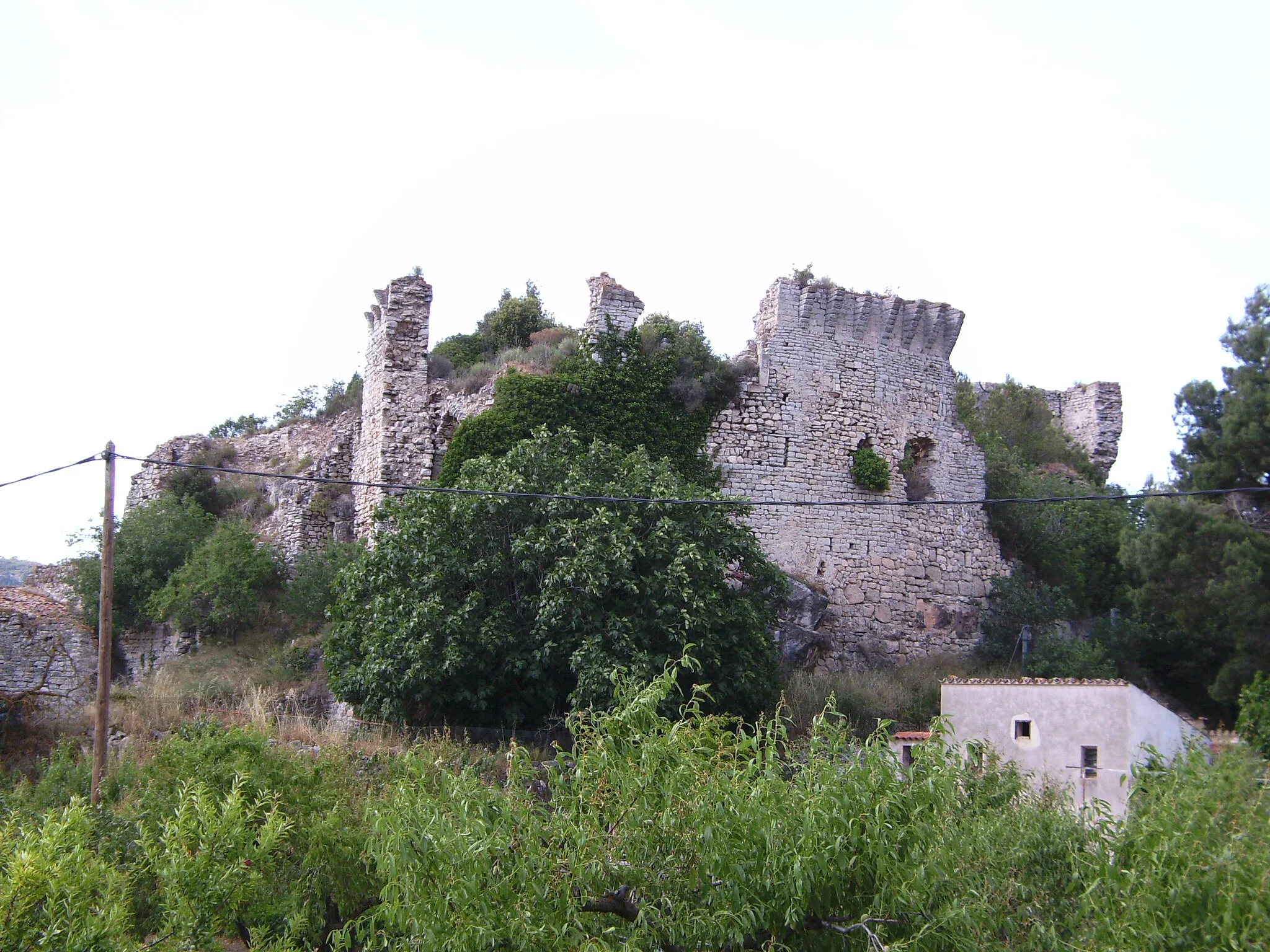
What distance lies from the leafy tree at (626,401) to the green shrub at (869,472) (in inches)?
108

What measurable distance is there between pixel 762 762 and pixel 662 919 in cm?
176

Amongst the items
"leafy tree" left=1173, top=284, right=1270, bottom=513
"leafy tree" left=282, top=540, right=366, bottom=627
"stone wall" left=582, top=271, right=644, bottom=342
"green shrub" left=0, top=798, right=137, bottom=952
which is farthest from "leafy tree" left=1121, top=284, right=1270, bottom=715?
"green shrub" left=0, top=798, right=137, bottom=952

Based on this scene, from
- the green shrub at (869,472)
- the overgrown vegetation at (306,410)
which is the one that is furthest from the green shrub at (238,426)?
the green shrub at (869,472)

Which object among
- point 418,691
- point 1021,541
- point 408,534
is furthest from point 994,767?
point 1021,541

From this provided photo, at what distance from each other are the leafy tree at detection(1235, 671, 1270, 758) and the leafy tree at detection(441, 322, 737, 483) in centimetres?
930

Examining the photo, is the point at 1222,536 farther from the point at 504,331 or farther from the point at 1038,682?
the point at 504,331

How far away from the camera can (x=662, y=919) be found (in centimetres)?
746

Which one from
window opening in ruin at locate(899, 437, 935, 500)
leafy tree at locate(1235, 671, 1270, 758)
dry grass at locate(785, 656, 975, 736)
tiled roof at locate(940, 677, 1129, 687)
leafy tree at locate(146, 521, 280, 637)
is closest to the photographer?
tiled roof at locate(940, 677, 1129, 687)

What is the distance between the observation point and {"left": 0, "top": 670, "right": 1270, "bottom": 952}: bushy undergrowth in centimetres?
721

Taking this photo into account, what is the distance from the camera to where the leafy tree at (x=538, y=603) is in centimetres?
1608

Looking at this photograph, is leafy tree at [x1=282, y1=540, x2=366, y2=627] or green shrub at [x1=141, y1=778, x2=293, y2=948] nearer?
green shrub at [x1=141, y1=778, x2=293, y2=948]

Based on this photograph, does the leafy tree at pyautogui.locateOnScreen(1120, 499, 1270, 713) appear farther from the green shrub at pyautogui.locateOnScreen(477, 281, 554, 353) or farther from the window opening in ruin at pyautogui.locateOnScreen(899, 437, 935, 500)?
the green shrub at pyautogui.locateOnScreen(477, 281, 554, 353)

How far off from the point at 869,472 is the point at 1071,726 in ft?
25.4

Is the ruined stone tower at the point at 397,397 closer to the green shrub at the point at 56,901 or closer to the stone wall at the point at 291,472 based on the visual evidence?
the stone wall at the point at 291,472
